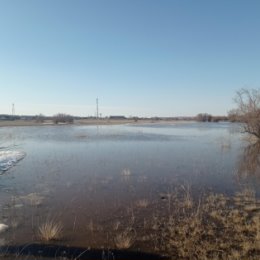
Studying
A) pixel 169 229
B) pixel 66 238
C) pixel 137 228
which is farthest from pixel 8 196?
pixel 169 229

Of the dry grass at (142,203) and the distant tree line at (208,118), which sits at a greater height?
the distant tree line at (208,118)

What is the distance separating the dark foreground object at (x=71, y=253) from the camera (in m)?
6.04

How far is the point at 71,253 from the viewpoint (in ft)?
20.3

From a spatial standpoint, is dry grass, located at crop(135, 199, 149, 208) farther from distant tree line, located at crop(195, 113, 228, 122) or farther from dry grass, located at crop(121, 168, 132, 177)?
distant tree line, located at crop(195, 113, 228, 122)

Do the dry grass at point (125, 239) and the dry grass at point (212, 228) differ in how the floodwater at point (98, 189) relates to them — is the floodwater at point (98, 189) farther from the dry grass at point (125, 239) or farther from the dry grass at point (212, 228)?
the dry grass at point (212, 228)

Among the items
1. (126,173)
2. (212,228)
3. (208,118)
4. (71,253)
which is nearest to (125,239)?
(71,253)

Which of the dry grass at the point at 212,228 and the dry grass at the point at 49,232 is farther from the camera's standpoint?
the dry grass at the point at 49,232

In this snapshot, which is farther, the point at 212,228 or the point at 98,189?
the point at 98,189

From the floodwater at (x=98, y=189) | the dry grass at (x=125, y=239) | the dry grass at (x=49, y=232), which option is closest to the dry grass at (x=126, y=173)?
the floodwater at (x=98, y=189)

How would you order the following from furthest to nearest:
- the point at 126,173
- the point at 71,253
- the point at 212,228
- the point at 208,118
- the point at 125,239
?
the point at 208,118 → the point at 126,173 → the point at 212,228 → the point at 125,239 → the point at 71,253

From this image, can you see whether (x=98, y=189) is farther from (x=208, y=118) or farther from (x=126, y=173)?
(x=208, y=118)

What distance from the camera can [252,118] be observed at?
30.8m

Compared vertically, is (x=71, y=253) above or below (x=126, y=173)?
below

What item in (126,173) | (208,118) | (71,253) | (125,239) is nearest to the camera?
(71,253)
